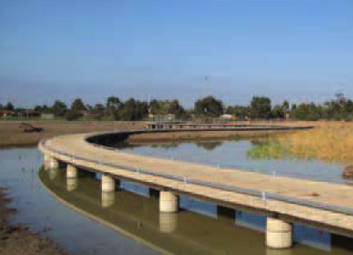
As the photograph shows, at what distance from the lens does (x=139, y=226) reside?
16.3 m

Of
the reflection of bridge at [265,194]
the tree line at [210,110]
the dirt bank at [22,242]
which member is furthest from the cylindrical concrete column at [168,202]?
the tree line at [210,110]

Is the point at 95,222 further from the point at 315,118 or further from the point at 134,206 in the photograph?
the point at 315,118

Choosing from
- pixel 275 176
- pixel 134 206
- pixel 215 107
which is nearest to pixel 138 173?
pixel 134 206

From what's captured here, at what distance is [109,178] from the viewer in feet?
72.5

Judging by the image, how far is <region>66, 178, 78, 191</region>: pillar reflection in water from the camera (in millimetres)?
24681

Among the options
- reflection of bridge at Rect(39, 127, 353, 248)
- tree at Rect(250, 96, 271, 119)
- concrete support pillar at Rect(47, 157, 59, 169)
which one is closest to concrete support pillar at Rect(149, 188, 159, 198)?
reflection of bridge at Rect(39, 127, 353, 248)

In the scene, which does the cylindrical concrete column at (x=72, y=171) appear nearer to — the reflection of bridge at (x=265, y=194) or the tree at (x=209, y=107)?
the reflection of bridge at (x=265, y=194)

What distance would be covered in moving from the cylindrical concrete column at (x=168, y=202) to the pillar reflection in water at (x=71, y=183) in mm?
8976

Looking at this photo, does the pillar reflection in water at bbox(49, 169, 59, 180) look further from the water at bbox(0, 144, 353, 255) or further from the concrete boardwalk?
the concrete boardwalk

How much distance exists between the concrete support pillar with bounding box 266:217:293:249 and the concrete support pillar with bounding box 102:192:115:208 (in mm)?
9624

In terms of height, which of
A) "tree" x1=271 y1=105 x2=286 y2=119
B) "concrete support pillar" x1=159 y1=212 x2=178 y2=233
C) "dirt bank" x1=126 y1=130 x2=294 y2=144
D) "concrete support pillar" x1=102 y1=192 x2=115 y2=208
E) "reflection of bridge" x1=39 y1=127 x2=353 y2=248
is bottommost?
"dirt bank" x1=126 y1=130 x2=294 y2=144

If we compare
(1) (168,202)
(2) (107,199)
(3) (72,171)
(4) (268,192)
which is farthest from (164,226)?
(3) (72,171)

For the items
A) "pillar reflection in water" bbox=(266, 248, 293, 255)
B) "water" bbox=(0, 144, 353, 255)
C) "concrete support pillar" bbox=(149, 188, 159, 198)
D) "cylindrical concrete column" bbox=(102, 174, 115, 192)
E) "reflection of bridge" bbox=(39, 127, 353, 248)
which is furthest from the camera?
"cylindrical concrete column" bbox=(102, 174, 115, 192)

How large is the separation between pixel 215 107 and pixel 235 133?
7907cm
